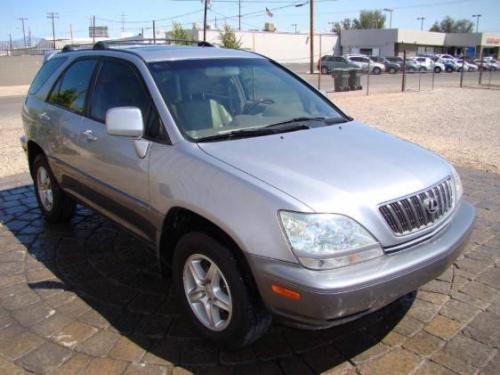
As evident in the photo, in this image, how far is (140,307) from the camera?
3.53 m

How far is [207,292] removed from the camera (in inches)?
118

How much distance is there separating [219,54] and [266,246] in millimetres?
2128

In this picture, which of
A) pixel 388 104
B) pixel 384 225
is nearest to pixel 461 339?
pixel 384 225

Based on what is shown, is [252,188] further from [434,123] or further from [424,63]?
[424,63]

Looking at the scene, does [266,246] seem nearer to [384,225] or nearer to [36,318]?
[384,225]

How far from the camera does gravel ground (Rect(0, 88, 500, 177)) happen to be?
8.46m

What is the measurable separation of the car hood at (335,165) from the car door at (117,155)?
2.03 ft

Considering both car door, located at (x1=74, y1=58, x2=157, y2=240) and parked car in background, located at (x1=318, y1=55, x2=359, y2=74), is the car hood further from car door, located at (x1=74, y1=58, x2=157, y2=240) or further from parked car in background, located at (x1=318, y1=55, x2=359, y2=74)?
parked car in background, located at (x1=318, y1=55, x2=359, y2=74)

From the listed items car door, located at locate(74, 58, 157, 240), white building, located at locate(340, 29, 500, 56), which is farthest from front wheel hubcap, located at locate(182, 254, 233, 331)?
white building, located at locate(340, 29, 500, 56)

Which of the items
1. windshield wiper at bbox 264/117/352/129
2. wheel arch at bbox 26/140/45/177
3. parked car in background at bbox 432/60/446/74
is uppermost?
parked car in background at bbox 432/60/446/74

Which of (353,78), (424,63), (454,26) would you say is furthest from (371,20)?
(353,78)

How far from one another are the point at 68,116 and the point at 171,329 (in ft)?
7.30

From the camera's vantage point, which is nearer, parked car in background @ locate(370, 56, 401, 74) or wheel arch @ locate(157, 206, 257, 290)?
wheel arch @ locate(157, 206, 257, 290)

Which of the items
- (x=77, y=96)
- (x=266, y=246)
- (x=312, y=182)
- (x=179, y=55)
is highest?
(x=179, y=55)
